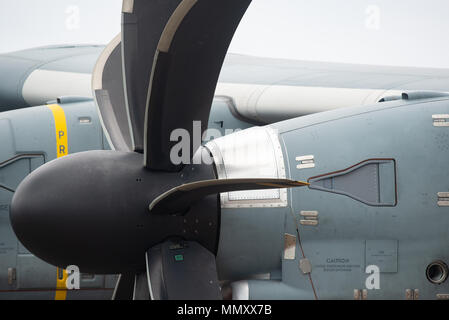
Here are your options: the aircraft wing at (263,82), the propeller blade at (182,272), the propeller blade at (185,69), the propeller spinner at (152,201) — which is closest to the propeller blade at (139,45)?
the propeller spinner at (152,201)

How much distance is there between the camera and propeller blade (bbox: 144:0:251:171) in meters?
3.89

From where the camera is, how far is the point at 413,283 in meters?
4.72

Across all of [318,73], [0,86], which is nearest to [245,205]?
[318,73]

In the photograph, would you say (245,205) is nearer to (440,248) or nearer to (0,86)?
(440,248)

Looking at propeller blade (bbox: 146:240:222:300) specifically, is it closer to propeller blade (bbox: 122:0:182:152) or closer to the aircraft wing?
propeller blade (bbox: 122:0:182:152)

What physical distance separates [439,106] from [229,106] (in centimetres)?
368

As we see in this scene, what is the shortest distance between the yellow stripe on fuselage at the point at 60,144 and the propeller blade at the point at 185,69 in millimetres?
3374

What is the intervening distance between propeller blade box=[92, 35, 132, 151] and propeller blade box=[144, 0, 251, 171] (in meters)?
0.94

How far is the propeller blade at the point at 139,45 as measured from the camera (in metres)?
4.72

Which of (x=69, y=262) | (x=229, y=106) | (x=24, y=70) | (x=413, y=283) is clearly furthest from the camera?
(x=24, y=70)

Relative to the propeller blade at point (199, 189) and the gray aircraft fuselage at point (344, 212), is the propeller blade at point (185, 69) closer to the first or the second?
the propeller blade at point (199, 189)

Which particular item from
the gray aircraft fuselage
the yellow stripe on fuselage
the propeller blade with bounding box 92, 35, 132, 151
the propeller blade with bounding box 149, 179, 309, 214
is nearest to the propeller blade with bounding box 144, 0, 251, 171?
the propeller blade with bounding box 149, 179, 309, 214

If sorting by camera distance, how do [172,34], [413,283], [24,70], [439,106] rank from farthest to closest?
1. [24,70]
2. [439,106]
3. [413,283]
4. [172,34]

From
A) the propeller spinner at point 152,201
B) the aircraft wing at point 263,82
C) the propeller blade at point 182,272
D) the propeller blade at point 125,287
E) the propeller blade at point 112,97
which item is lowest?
the propeller blade at point 125,287
